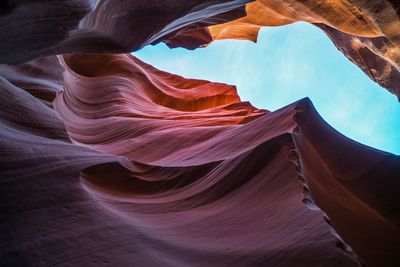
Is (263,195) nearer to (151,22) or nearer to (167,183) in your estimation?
(167,183)

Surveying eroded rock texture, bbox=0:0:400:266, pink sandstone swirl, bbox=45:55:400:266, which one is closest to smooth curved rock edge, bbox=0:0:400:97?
eroded rock texture, bbox=0:0:400:266

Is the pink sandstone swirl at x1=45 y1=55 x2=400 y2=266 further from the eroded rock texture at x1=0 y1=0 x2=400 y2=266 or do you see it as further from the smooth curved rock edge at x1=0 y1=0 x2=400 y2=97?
the smooth curved rock edge at x1=0 y1=0 x2=400 y2=97

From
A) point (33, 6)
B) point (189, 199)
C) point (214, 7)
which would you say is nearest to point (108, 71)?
point (214, 7)

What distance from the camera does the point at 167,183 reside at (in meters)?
4.73

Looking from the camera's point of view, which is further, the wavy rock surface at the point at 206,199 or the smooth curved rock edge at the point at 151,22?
the smooth curved rock edge at the point at 151,22

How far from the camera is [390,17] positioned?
7.70 metres

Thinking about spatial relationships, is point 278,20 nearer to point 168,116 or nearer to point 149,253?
point 168,116

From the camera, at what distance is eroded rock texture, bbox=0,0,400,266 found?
273cm

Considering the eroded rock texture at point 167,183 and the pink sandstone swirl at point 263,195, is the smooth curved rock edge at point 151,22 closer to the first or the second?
the eroded rock texture at point 167,183

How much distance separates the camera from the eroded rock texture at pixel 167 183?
2727mm

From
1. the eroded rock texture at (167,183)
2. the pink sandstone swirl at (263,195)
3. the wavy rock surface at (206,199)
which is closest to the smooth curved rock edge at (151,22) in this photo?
the eroded rock texture at (167,183)

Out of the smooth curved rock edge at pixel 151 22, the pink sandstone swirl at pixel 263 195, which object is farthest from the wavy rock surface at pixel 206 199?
the smooth curved rock edge at pixel 151 22

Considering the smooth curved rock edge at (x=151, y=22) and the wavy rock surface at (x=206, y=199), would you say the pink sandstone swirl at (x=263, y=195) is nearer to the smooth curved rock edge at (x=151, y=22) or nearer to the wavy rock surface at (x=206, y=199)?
the wavy rock surface at (x=206, y=199)

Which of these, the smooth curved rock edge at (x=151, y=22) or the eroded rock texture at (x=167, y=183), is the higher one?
the smooth curved rock edge at (x=151, y=22)
